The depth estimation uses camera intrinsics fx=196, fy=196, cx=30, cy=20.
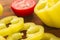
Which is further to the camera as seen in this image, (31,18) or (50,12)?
(31,18)

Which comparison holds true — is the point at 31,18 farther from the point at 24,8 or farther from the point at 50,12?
the point at 50,12

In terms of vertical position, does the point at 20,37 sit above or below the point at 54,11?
below

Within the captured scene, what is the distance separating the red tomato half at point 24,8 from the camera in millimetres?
974

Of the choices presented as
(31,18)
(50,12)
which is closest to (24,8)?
(31,18)

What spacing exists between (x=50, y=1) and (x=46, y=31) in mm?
136

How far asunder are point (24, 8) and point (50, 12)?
174mm

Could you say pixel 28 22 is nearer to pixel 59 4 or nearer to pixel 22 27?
pixel 22 27

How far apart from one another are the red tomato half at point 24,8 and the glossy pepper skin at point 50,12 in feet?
0.30

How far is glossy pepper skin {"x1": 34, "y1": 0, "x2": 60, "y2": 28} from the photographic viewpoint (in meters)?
0.83

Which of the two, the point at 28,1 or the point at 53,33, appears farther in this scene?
the point at 28,1

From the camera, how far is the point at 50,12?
844mm

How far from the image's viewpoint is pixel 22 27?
882 millimetres

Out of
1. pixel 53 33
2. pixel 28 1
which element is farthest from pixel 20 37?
pixel 28 1

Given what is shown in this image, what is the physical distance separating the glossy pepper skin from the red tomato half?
0.30 ft
